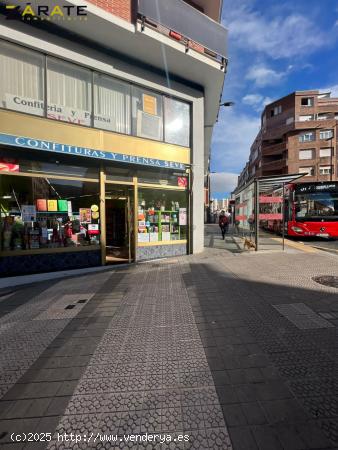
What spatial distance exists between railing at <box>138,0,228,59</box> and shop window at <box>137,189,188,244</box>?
17.2 ft

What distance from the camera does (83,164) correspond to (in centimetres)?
779

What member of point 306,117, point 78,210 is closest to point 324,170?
point 306,117

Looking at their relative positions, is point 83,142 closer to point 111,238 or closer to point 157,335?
point 111,238

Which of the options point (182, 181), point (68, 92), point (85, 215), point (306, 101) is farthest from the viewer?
point (306, 101)

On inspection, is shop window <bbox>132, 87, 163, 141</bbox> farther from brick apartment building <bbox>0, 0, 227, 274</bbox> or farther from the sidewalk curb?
→ the sidewalk curb

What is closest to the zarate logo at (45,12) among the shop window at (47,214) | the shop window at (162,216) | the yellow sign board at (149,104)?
the yellow sign board at (149,104)

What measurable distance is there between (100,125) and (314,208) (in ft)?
37.0

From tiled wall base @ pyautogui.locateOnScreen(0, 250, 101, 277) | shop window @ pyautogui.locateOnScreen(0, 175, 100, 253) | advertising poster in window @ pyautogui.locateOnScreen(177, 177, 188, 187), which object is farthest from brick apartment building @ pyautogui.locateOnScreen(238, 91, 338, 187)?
tiled wall base @ pyautogui.locateOnScreen(0, 250, 101, 277)

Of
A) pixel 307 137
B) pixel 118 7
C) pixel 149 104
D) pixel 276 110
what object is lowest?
pixel 149 104

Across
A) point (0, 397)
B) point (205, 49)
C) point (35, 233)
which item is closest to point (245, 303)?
point (0, 397)

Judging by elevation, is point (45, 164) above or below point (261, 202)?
above

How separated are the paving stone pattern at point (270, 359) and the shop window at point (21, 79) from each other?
6.53 meters

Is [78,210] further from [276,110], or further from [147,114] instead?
[276,110]

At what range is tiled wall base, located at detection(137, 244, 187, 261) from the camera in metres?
8.98
